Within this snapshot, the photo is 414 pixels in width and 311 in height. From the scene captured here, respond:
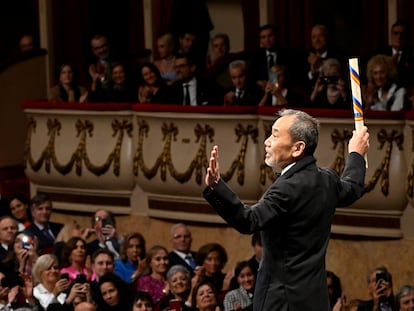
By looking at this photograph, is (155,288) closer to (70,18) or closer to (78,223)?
(78,223)

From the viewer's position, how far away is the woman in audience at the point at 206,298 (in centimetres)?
908

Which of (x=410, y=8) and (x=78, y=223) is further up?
(x=410, y=8)

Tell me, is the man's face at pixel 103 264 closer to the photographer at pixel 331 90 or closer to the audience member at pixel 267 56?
the photographer at pixel 331 90

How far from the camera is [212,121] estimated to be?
1135cm

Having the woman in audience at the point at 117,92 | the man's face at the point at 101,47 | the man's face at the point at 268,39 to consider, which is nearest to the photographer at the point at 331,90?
the man's face at the point at 268,39

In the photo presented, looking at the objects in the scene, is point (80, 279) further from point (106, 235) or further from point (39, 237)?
point (39, 237)

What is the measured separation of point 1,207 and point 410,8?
3.86 metres

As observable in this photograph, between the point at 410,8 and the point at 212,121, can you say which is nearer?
the point at 212,121

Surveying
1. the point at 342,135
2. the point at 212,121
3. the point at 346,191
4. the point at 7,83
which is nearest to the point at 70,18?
the point at 7,83

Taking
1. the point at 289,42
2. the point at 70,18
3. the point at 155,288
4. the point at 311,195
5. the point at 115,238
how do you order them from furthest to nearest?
1. the point at 70,18
2. the point at 289,42
3. the point at 115,238
4. the point at 155,288
5. the point at 311,195

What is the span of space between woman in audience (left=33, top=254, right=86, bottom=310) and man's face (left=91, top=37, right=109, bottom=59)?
3341 mm

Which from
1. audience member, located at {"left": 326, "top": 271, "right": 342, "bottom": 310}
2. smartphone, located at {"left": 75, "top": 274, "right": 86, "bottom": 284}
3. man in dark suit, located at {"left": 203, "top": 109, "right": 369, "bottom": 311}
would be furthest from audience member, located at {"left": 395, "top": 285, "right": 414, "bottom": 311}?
man in dark suit, located at {"left": 203, "top": 109, "right": 369, "bottom": 311}

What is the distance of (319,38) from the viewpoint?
37.5 feet

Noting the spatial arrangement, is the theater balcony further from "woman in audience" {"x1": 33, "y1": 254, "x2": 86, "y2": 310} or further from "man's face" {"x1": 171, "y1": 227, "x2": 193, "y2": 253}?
"woman in audience" {"x1": 33, "y1": 254, "x2": 86, "y2": 310}
